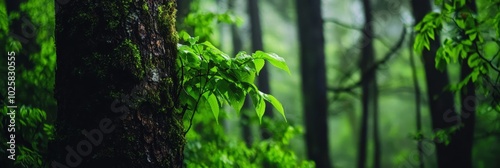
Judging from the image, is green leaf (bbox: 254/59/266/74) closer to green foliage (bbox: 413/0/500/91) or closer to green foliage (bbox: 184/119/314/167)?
green foliage (bbox: 413/0/500/91)

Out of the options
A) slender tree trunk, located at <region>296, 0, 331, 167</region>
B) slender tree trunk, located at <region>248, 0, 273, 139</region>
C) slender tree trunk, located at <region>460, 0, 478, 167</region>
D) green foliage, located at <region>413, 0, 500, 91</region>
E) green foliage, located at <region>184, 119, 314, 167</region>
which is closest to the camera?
green foliage, located at <region>413, 0, 500, 91</region>

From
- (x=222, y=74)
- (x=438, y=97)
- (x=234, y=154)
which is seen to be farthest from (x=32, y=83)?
(x=438, y=97)

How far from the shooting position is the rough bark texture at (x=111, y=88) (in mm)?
1876

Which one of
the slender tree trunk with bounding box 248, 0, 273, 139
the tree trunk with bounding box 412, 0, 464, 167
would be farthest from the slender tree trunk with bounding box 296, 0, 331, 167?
the slender tree trunk with bounding box 248, 0, 273, 139

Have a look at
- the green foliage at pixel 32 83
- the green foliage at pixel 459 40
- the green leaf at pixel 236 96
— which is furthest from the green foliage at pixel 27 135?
the green foliage at pixel 459 40

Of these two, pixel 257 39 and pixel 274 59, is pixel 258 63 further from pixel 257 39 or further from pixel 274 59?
pixel 257 39

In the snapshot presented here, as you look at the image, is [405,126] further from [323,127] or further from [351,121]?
[323,127]

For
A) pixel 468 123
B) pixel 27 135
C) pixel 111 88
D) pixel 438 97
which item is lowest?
pixel 468 123

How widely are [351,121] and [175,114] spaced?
2164 cm

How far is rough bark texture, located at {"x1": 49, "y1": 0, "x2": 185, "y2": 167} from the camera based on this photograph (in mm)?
1876

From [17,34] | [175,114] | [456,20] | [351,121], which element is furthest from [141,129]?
[351,121]

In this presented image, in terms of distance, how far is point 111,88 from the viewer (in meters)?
1.89

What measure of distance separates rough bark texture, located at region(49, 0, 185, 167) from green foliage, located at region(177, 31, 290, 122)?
0.60 feet

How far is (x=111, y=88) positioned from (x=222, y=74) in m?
0.55
